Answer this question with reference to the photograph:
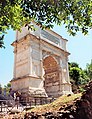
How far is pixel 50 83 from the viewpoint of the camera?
30.5 metres

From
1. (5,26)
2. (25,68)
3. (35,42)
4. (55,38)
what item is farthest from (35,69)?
(5,26)

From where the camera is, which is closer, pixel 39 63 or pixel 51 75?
pixel 39 63

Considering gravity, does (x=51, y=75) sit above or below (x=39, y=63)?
below

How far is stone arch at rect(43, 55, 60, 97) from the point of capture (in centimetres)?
2888

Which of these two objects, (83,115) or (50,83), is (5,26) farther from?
(50,83)

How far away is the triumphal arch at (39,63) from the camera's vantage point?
23038mm

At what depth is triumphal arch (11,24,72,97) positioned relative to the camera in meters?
23.0

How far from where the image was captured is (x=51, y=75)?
30.5 meters

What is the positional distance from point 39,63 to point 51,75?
20.1 feet

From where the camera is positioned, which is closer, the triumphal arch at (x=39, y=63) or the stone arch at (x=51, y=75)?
the triumphal arch at (x=39, y=63)

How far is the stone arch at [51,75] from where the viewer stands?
28883 millimetres

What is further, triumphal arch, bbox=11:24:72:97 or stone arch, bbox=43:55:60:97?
stone arch, bbox=43:55:60:97

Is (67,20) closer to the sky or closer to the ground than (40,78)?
closer to the sky

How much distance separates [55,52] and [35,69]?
6222 mm
